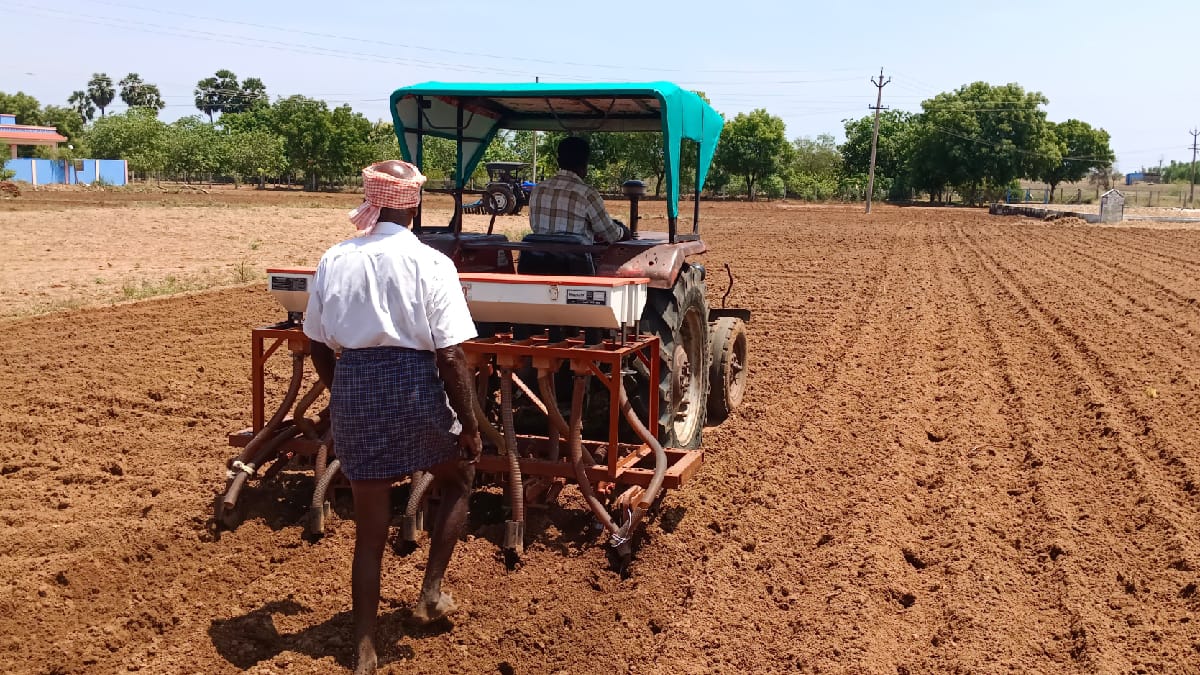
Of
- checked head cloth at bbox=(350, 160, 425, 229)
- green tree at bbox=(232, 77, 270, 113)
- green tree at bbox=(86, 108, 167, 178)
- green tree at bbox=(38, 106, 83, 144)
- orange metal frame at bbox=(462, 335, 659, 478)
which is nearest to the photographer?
checked head cloth at bbox=(350, 160, 425, 229)

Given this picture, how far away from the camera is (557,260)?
593 centimetres

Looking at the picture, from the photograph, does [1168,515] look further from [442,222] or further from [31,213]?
[31,213]

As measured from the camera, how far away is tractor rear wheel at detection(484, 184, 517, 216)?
7098 mm

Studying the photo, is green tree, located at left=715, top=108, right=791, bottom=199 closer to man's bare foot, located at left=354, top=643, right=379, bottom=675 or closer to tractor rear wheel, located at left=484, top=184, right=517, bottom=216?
tractor rear wheel, located at left=484, top=184, right=517, bottom=216

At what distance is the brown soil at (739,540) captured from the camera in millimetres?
4012

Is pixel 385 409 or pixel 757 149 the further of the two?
pixel 757 149

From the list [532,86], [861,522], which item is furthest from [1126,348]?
[532,86]

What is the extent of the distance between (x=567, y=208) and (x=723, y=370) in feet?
6.10

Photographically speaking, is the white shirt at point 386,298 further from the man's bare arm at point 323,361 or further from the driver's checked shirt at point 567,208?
the driver's checked shirt at point 567,208

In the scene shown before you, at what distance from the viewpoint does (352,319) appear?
3.63 m

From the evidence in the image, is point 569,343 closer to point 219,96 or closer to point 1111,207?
point 1111,207

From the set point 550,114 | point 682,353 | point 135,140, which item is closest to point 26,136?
point 135,140

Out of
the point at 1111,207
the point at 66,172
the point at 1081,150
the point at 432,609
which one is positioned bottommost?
the point at 432,609

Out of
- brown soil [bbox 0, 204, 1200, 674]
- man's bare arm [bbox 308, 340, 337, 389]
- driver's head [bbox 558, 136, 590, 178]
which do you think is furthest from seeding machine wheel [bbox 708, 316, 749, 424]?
man's bare arm [bbox 308, 340, 337, 389]
